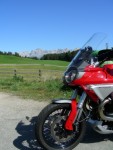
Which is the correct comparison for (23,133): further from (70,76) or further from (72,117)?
(70,76)

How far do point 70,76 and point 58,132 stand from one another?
30.5 inches

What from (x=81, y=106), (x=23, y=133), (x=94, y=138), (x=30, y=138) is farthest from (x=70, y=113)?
(x=23, y=133)

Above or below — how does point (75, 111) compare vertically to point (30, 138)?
above

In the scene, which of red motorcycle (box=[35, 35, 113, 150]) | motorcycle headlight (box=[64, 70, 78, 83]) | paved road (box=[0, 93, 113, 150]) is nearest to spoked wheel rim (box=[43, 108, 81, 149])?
red motorcycle (box=[35, 35, 113, 150])

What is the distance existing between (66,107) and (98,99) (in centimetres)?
43

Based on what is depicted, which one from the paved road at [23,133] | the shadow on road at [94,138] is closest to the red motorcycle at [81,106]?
the paved road at [23,133]

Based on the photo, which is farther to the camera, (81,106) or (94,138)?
(94,138)

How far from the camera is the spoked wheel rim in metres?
4.41

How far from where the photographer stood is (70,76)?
14.3ft

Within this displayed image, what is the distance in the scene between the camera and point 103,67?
4.48m

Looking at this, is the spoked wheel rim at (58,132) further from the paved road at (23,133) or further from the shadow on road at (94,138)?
the shadow on road at (94,138)

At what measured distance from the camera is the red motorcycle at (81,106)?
434cm

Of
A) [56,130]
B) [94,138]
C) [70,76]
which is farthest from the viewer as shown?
[94,138]

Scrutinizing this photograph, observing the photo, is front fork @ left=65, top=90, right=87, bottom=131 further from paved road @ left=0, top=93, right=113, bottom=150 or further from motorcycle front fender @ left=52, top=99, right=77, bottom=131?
paved road @ left=0, top=93, right=113, bottom=150
